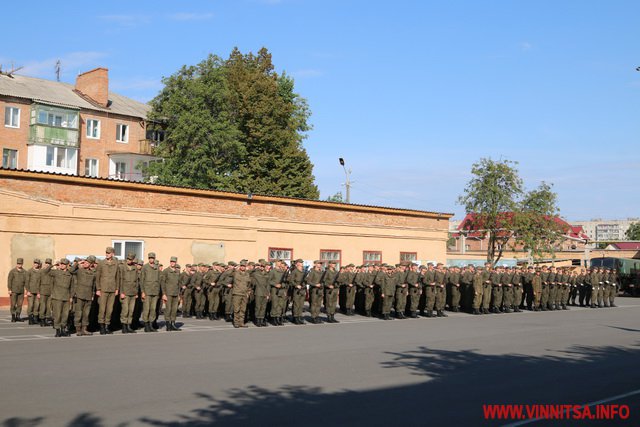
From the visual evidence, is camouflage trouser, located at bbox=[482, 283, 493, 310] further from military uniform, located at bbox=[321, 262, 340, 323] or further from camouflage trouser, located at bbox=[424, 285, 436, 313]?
military uniform, located at bbox=[321, 262, 340, 323]

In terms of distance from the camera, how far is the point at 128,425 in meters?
7.80

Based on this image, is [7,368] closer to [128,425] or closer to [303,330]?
[128,425]

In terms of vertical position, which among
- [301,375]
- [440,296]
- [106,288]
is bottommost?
[301,375]

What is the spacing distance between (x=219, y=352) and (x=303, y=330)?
5.37 meters

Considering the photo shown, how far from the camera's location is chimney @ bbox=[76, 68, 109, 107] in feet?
205

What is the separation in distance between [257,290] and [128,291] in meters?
4.11

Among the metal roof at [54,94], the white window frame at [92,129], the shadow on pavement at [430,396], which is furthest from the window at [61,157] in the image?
the shadow on pavement at [430,396]

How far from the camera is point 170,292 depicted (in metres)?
19.1

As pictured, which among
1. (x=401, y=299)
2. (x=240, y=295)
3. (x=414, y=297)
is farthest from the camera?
(x=414, y=297)

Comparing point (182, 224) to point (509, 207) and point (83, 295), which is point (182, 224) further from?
→ point (509, 207)

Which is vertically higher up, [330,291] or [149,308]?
[330,291]

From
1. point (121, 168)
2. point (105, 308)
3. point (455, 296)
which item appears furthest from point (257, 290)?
point (121, 168)

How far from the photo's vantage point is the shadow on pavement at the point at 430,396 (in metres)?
8.23

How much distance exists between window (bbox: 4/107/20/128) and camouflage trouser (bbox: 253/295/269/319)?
1669 inches
